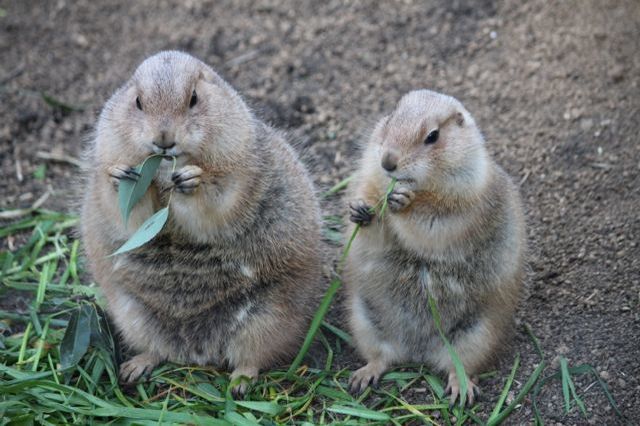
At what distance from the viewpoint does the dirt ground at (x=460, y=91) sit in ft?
21.5

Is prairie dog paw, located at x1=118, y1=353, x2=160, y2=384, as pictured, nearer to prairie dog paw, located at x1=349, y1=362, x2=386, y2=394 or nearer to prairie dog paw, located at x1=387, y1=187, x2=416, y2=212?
prairie dog paw, located at x1=349, y1=362, x2=386, y2=394

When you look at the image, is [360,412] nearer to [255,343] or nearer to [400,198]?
[255,343]

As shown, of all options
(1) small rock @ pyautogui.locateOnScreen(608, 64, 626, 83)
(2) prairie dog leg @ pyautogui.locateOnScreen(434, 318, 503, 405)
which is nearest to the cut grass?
(2) prairie dog leg @ pyautogui.locateOnScreen(434, 318, 503, 405)

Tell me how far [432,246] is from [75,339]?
8.13 ft

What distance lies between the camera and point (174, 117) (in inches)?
212

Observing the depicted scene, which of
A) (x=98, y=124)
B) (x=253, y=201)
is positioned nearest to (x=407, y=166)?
(x=253, y=201)

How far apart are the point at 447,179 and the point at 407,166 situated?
30cm

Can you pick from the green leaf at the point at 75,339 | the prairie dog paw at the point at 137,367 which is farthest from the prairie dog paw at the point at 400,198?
the green leaf at the point at 75,339

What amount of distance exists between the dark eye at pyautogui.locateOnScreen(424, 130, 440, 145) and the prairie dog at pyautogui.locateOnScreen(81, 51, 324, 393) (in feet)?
3.59

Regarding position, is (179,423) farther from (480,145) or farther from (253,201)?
(480,145)

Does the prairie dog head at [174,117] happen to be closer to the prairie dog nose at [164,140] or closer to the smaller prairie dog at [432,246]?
the prairie dog nose at [164,140]

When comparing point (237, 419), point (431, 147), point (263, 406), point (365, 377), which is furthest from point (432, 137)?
point (237, 419)

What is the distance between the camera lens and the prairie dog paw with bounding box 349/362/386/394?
244 inches

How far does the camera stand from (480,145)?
583cm
